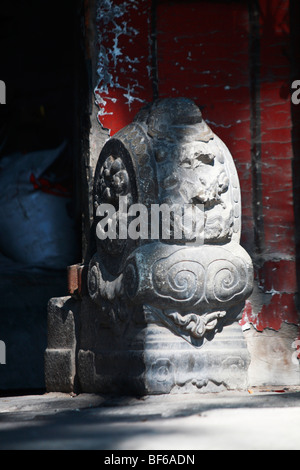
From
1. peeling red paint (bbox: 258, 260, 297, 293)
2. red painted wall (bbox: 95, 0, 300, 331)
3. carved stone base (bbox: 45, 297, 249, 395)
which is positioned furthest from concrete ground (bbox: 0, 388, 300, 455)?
red painted wall (bbox: 95, 0, 300, 331)

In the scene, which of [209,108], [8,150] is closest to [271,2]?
[209,108]

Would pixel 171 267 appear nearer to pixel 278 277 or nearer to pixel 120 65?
pixel 278 277

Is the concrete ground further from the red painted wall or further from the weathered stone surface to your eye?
the red painted wall

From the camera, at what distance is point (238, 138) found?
13.9 feet

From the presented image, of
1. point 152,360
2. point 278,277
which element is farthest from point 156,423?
point 278,277

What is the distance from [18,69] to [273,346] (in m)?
3.13

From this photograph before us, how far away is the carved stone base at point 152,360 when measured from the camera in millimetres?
3133

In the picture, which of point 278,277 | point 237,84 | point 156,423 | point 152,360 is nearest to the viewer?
point 156,423

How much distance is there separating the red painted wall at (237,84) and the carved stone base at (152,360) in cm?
87

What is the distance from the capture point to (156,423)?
2539 millimetres

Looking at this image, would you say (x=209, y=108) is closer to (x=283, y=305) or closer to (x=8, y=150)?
(x=283, y=305)

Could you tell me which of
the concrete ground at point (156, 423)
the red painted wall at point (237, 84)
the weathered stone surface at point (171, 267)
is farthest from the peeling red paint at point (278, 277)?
the concrete ground at point (156, 423)

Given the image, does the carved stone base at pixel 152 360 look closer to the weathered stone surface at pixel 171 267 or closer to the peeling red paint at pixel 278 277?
the weathered stone surface at pixel 171 267

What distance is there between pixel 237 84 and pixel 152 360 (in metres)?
1.78
